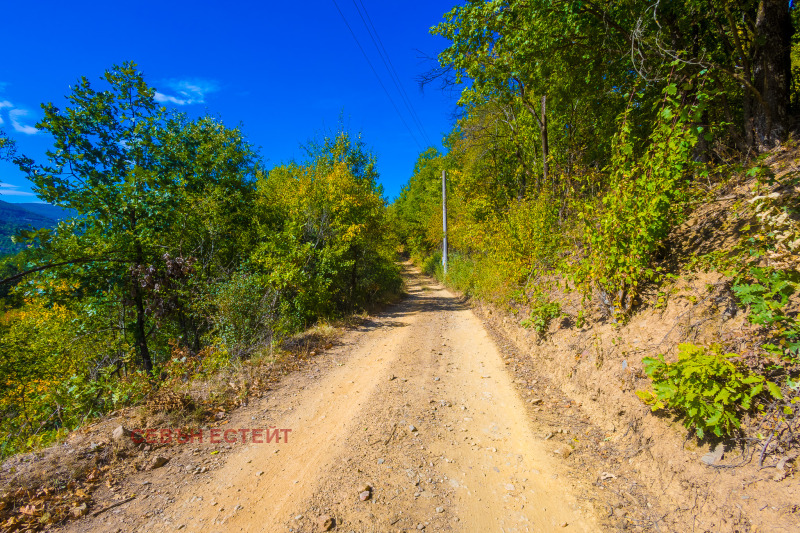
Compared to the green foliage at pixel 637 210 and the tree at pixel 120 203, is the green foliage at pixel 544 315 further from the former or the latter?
the tree at pixel 120 203

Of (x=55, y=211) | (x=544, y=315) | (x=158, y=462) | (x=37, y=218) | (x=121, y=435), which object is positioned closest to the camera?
(x=158, y=462)

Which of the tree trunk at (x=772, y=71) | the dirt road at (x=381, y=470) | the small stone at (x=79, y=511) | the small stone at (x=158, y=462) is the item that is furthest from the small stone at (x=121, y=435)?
the tree trunk at (x=772, y=71)

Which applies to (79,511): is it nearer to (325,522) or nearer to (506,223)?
(325,522)

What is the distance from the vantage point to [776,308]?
9.63 ft

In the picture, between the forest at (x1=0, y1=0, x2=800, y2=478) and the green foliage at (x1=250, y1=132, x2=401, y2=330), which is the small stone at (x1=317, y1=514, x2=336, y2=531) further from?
the green foliage at (x1=250, y1=132, x2=401, y2=330)

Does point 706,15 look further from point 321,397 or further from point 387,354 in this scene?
point 321,397

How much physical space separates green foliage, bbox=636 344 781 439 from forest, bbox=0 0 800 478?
0.06ft

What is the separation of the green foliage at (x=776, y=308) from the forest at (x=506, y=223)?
0.02 m

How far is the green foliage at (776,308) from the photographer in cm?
271

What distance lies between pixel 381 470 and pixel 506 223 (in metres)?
7.96

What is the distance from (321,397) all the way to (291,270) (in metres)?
4.48

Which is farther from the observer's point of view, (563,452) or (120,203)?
(120,203)

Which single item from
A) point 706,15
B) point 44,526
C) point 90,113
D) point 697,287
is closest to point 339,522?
point 44,526

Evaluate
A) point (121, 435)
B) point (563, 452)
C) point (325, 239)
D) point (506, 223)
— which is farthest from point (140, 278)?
point (506, 223)
